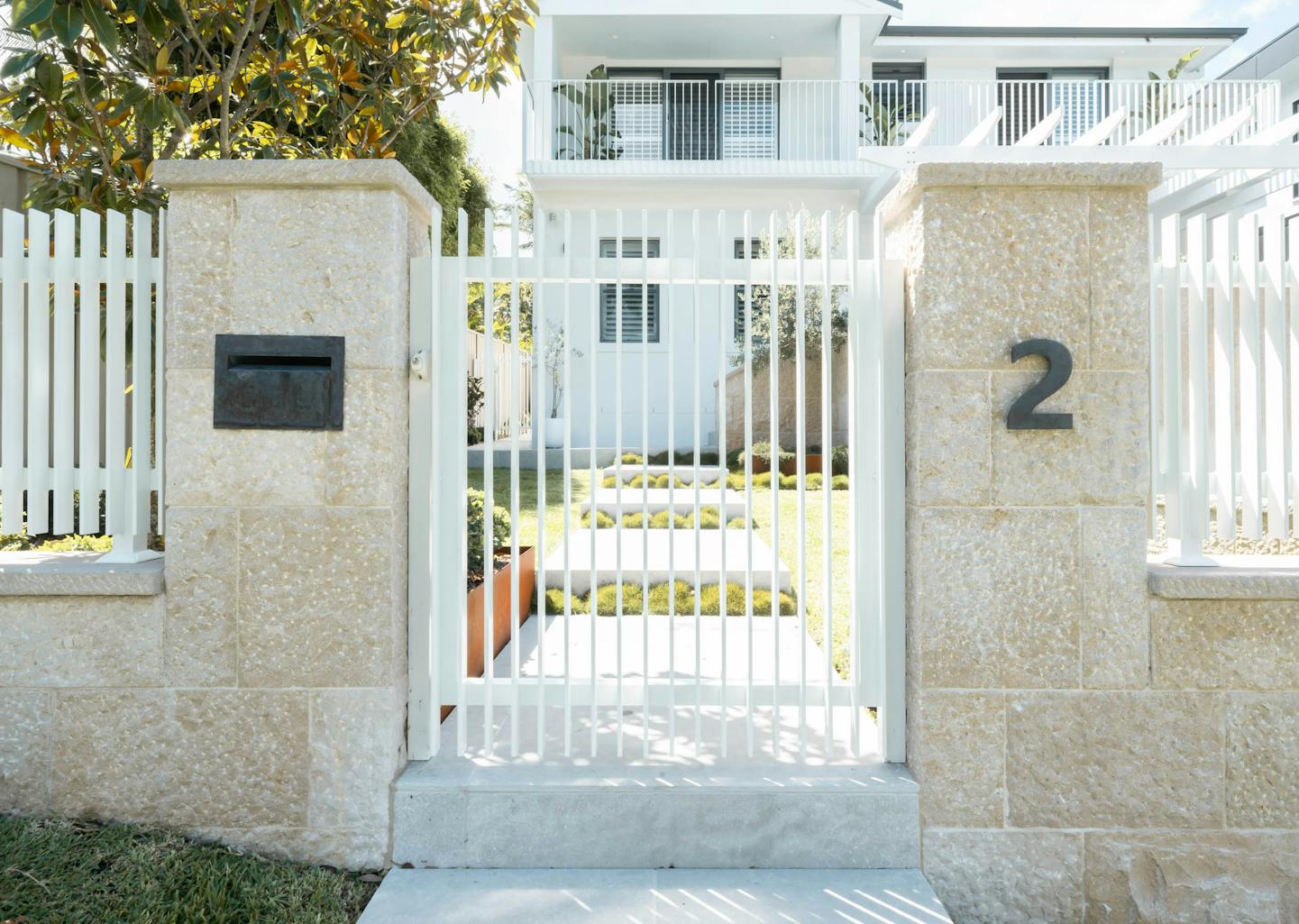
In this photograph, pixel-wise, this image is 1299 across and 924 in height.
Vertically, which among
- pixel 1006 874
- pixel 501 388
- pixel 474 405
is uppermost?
pixel 501 388

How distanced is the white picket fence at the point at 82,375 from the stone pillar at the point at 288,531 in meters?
0.22

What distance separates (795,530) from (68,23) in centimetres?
588

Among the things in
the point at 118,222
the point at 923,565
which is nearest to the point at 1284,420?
the point at 923,565

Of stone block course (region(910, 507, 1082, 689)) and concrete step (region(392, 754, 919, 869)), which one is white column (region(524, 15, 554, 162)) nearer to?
stone block course (region(910, 507, 1082, 689))

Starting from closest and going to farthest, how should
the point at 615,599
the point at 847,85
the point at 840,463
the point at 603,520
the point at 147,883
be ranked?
the point at 147,883, the point at 615,599, the point at 603,520, the point at 840,463, the point at 847,85

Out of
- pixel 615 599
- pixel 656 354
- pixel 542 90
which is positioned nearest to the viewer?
pixel 615 599

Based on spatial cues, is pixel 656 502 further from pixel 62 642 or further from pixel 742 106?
pixel 742 106

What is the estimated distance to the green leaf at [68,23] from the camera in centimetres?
281

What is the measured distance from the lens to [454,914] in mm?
2363

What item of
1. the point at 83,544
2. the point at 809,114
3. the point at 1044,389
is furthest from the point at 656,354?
the point at 1044,389

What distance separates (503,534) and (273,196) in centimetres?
271

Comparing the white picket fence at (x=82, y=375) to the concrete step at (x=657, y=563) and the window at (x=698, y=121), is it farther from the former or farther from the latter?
the window at (x=698, y=121)

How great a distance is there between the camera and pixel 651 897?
2449mm

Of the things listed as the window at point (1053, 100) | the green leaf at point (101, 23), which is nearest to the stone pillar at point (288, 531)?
the green leaf at point (101, 23)
